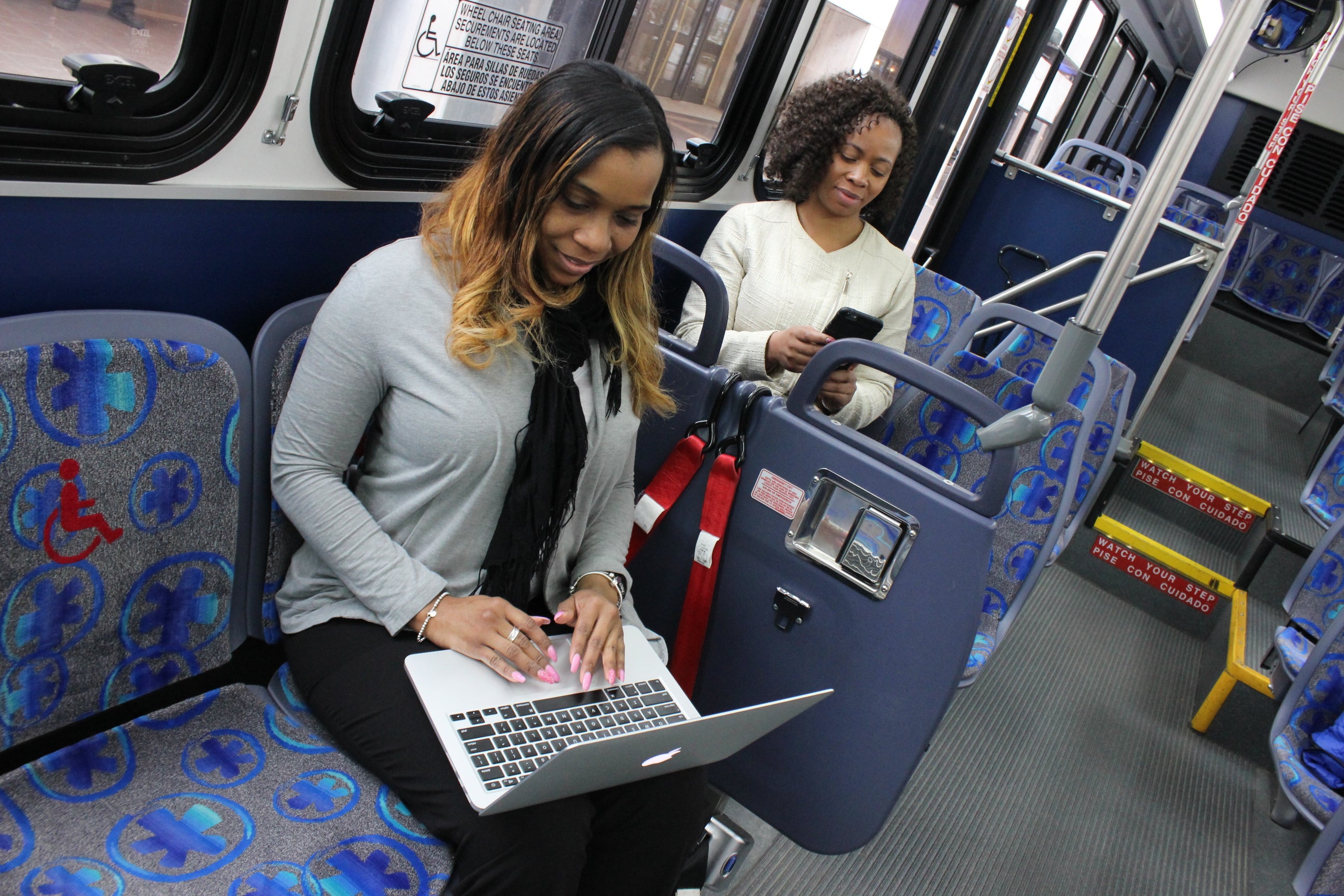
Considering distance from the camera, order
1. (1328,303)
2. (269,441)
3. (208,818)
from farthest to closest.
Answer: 1. (1328,303)
2. (269,441)
3. (208,818)

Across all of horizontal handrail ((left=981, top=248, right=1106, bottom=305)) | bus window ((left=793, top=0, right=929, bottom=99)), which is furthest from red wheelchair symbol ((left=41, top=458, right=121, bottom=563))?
horizontal handrail ((left=981, top=248, right=1106, bottom=305))

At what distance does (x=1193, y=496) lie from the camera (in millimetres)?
4758

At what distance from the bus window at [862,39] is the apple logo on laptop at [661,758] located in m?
2.42

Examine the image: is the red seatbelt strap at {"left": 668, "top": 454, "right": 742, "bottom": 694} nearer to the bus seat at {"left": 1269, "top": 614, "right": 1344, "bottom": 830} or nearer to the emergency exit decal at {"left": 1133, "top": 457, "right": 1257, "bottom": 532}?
the bus seat at {"left": 1269, "top": 614, "right": 1344, "bottom": 830}

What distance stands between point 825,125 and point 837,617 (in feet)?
4.83

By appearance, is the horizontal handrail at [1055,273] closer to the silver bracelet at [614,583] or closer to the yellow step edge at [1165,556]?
the yellow step edge at [1165,556]

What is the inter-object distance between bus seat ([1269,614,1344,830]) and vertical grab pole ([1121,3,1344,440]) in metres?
1.39

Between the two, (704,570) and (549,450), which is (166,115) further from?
(704,570)

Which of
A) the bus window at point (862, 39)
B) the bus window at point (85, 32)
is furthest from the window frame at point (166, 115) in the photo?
the bus window at point (862, 39)

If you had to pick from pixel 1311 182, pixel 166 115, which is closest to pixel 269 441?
pixel 166 115

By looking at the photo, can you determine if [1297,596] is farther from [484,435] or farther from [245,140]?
[245,140]

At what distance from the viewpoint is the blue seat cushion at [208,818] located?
105cm

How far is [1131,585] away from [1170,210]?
3.74 meters

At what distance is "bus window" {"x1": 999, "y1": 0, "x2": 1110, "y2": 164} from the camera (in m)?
6.41
